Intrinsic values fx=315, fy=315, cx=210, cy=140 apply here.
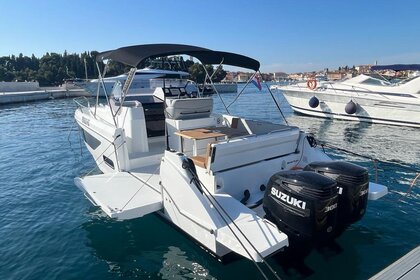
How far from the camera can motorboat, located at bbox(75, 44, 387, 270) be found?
3551 mm

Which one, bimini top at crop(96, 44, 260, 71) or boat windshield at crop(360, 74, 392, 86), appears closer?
bimini top at crop(96, 44, 260, 71)

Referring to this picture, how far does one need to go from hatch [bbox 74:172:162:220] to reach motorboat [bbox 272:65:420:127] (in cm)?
1490

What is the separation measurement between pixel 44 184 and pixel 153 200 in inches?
190

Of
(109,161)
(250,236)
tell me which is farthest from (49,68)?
(250,236)

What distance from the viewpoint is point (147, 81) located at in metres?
22.0

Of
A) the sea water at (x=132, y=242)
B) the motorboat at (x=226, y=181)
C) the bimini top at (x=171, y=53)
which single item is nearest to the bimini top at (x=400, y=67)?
the sea water at (x=132, y=242)

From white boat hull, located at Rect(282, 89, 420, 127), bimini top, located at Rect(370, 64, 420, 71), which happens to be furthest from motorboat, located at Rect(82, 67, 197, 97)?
bimini top, located at Rect(370, 64, 420, 71)

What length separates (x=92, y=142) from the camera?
25.9ft

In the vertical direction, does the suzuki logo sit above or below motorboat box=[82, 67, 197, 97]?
below

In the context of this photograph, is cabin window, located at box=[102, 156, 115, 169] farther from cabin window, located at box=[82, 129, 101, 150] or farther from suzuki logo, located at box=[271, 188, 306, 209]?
suzuki logo, located at box=[271, 188, 306, 209]

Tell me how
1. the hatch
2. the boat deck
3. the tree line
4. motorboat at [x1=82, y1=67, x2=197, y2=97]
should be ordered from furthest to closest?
1. the tree line
2. motorboat at [x1=82, y1=67, x2=197, y2=97]
3. the hatch
4. the boat deck

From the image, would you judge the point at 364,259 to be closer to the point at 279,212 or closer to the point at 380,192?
the point at 380,192

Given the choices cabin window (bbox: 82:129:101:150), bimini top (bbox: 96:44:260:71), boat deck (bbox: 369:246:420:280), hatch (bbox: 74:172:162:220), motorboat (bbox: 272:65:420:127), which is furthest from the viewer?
motorboat (bbox: 272:65:420:127)

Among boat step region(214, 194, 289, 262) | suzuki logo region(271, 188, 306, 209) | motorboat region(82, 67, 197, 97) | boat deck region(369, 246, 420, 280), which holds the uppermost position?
motorboat region(82, 67, 197, 97)
